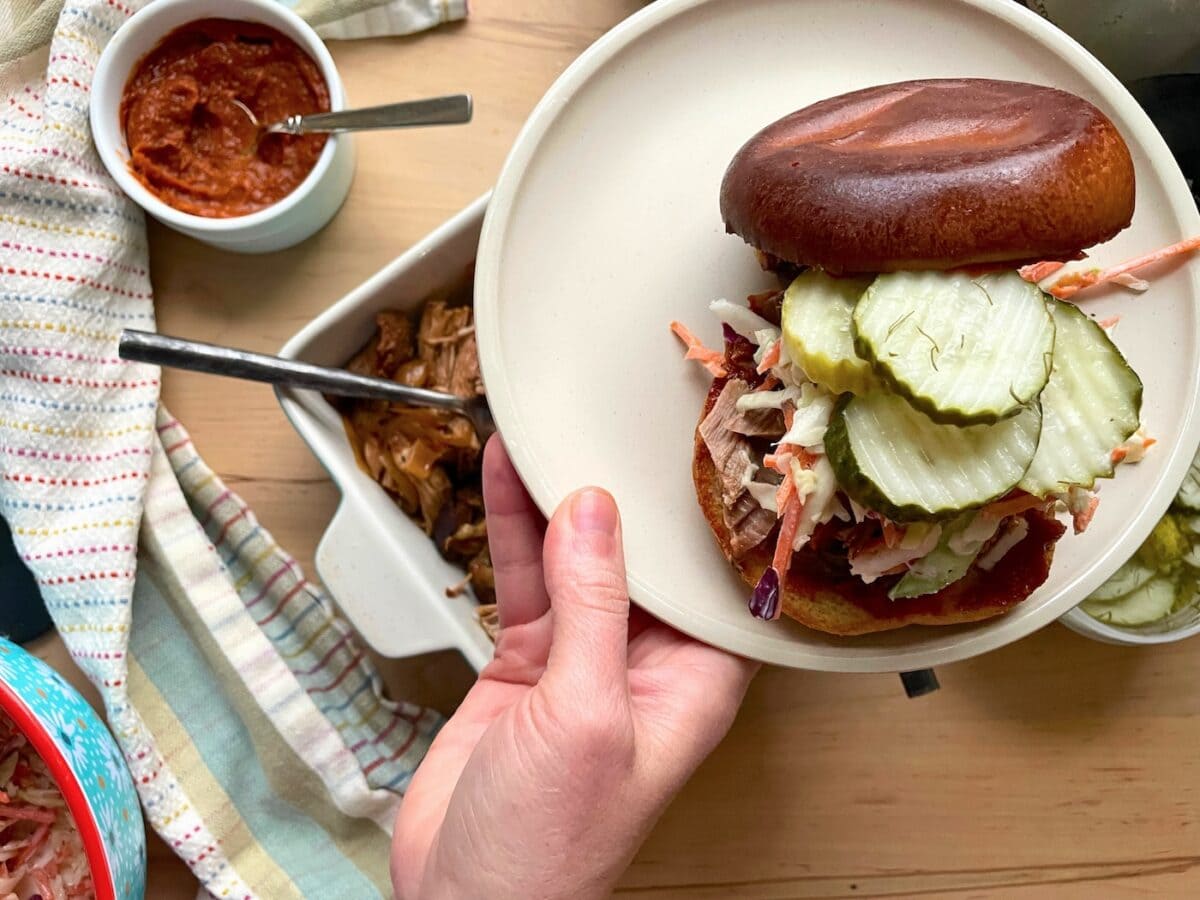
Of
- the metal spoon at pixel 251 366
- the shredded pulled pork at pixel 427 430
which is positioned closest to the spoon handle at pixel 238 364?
the metal spoon at pixel 251 366

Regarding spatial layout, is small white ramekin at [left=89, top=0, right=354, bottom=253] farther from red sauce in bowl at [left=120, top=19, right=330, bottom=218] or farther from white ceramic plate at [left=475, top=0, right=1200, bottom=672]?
white ceramic plate at [left=475, top=0, right=1200, bottom=672]

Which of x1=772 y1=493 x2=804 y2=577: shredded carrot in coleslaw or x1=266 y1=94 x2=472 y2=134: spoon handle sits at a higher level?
x1=266 y1=94 x2=472 y2=134: spoon handle

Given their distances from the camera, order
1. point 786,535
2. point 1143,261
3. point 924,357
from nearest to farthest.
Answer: point 924,357 → point 786,535 → point 1143,261

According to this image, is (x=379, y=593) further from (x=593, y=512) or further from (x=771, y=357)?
(x=771, y=357)

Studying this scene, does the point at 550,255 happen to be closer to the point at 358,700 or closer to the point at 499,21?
the point at 499,21

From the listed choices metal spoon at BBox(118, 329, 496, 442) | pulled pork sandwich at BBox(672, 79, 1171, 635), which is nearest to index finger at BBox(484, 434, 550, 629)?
metal spoon at BBox(118, 329, 496, 442)

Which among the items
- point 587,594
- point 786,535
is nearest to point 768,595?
point 786,535

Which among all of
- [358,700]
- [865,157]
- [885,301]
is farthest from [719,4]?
[358,700]
